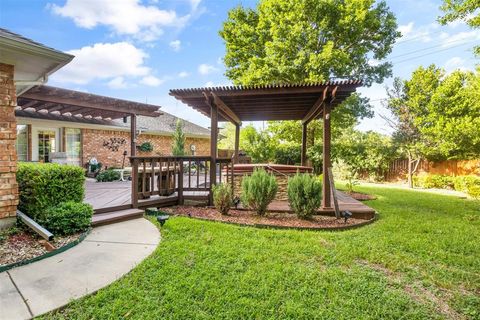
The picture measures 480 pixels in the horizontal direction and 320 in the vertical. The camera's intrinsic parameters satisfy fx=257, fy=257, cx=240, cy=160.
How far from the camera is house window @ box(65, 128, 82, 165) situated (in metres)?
12.0

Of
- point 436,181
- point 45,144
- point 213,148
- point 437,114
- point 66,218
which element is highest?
point 437,114

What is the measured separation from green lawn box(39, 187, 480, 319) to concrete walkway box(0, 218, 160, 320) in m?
0.17

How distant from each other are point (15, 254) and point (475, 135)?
1632 cm

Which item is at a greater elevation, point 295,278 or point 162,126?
point 162,126

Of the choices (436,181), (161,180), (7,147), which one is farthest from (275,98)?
(436,181)

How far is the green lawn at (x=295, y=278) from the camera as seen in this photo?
7.30 feet

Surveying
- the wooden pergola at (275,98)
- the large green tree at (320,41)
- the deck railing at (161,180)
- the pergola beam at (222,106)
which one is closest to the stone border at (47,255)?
the deck railing at (161,180)

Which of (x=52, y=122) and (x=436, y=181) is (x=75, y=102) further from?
(x=436, y=181)

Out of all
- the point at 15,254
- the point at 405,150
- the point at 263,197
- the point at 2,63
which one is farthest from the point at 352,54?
the point at 15,254

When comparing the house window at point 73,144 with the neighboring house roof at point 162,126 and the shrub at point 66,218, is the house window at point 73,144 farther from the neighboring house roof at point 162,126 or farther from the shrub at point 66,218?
the shrub at point 66,218

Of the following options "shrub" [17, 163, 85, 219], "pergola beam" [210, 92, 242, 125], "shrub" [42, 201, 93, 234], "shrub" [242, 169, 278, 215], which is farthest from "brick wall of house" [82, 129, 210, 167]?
"shrub" [242, 169, 278, 215]

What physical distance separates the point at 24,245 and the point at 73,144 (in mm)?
10401

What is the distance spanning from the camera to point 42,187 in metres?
3.86

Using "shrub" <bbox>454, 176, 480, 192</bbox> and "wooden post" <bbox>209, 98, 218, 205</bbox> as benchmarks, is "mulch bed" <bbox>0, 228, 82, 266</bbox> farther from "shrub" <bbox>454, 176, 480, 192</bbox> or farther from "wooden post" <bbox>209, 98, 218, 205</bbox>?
"shrub" <bbox>454, 176, 480, 192</bbox>
